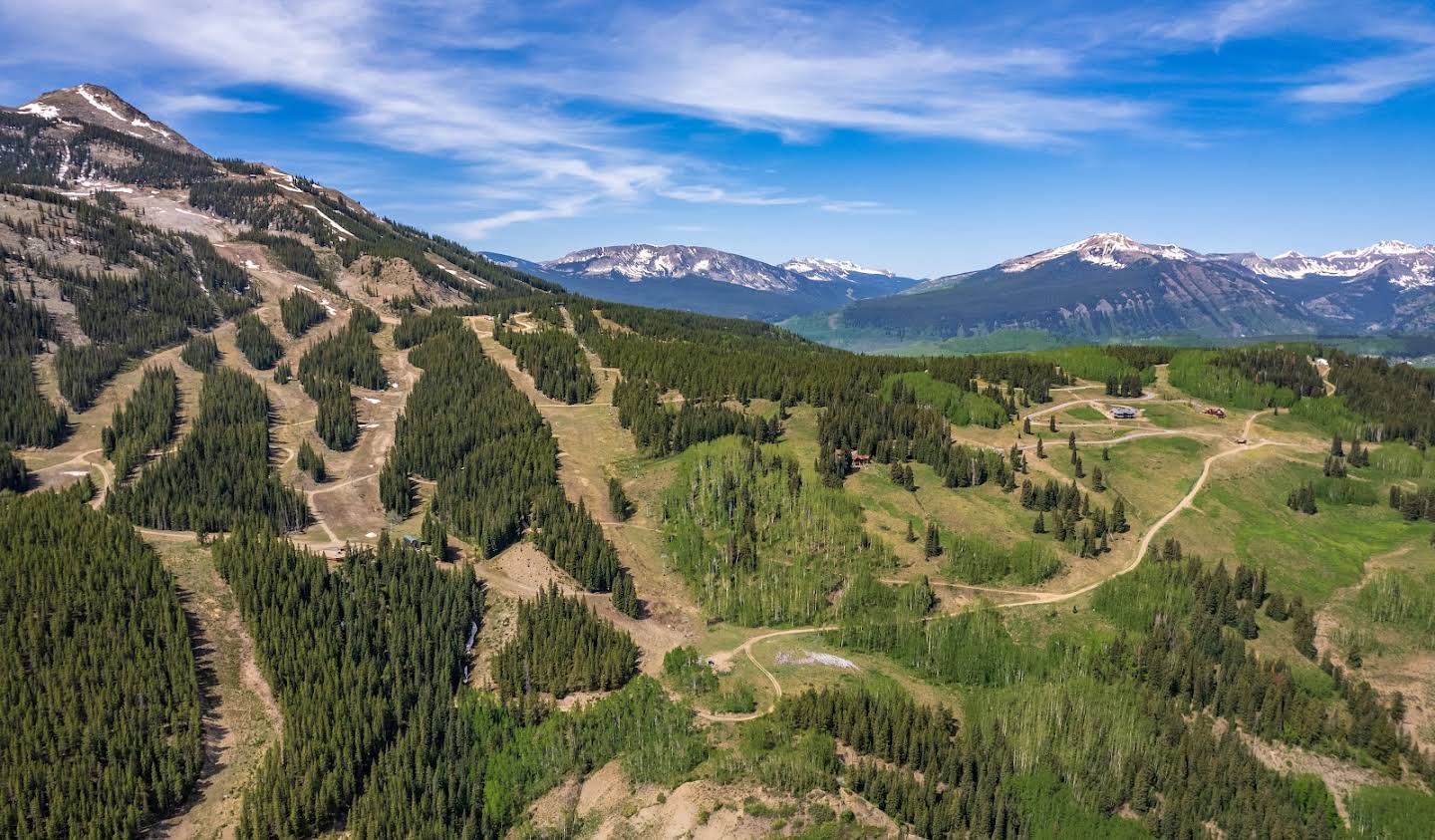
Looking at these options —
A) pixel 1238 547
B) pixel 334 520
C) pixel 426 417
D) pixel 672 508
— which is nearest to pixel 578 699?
pixel 672 508

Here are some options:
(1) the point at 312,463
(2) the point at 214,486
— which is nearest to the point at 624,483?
(1) the point at 312,463

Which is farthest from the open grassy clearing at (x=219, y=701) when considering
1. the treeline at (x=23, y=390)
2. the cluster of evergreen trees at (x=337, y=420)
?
the treeline at (x=23, y=390)

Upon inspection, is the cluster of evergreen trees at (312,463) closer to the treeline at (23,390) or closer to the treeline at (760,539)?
the treeline at (23,390)

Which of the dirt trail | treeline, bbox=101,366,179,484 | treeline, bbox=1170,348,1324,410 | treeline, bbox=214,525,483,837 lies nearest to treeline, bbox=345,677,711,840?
treeline, bbox=214,525,483,837

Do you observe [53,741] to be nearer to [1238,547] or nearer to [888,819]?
[888,819]

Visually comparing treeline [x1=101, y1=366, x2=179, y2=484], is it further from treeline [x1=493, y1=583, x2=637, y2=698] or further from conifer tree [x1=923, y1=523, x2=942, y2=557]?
conifer tree [x1=923, y1=523, x2=942, y2=557]

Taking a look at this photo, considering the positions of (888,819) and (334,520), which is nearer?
(888,819)

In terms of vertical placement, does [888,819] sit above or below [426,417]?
below
